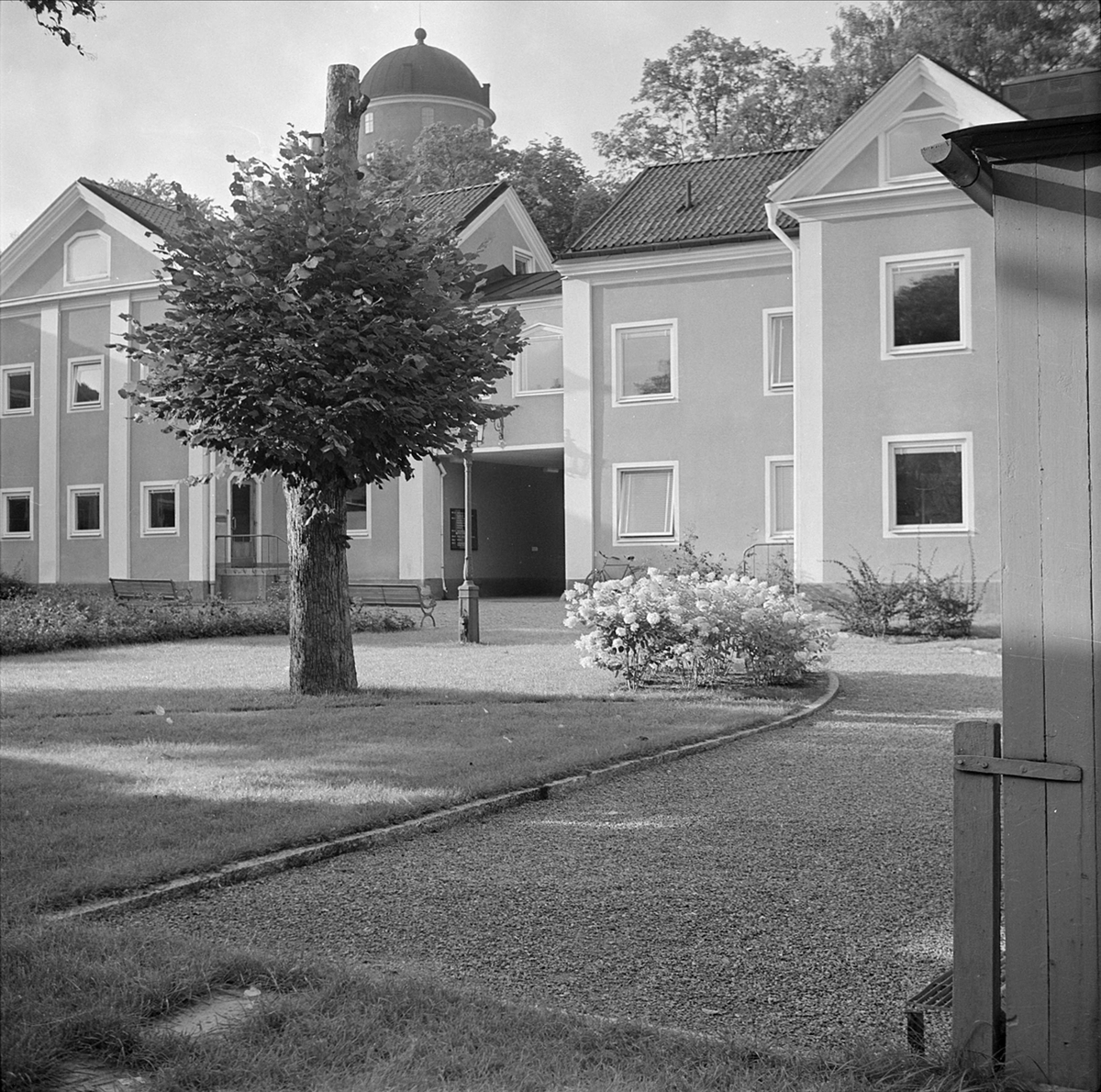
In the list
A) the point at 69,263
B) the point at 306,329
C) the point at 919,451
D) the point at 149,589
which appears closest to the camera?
the point at 306,329

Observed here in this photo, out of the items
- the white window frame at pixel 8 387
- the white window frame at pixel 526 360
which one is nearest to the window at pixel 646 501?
the white window frame at pixel 526 360

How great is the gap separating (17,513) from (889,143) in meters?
23.9

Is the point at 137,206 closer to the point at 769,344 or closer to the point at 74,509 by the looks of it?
the point at 74,509

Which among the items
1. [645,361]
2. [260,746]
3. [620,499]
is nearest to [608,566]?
[620,499]

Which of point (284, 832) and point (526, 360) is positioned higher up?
point (526, 360)

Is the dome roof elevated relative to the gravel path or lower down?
elevated

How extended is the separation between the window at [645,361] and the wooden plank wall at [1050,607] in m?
23.3

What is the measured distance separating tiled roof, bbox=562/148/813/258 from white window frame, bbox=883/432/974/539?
567 cm

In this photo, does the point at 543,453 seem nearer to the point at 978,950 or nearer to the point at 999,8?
the point at 999,8

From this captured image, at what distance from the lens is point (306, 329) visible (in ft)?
35.2

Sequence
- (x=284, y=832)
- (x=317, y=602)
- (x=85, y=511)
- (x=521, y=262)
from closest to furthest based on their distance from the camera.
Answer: (x=284, y=832)
(x=317, y=602)
(x=85, y=511)
(x=521, y=262)

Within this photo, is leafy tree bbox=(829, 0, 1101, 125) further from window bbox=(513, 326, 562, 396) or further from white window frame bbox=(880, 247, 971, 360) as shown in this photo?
window bbox=(513, 326, 562, 396)

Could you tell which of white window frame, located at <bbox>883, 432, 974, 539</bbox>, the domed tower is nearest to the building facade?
white window frame, located at <bbox>883, 432, 974, 539</bbox>

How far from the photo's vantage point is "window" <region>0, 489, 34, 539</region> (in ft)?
111
